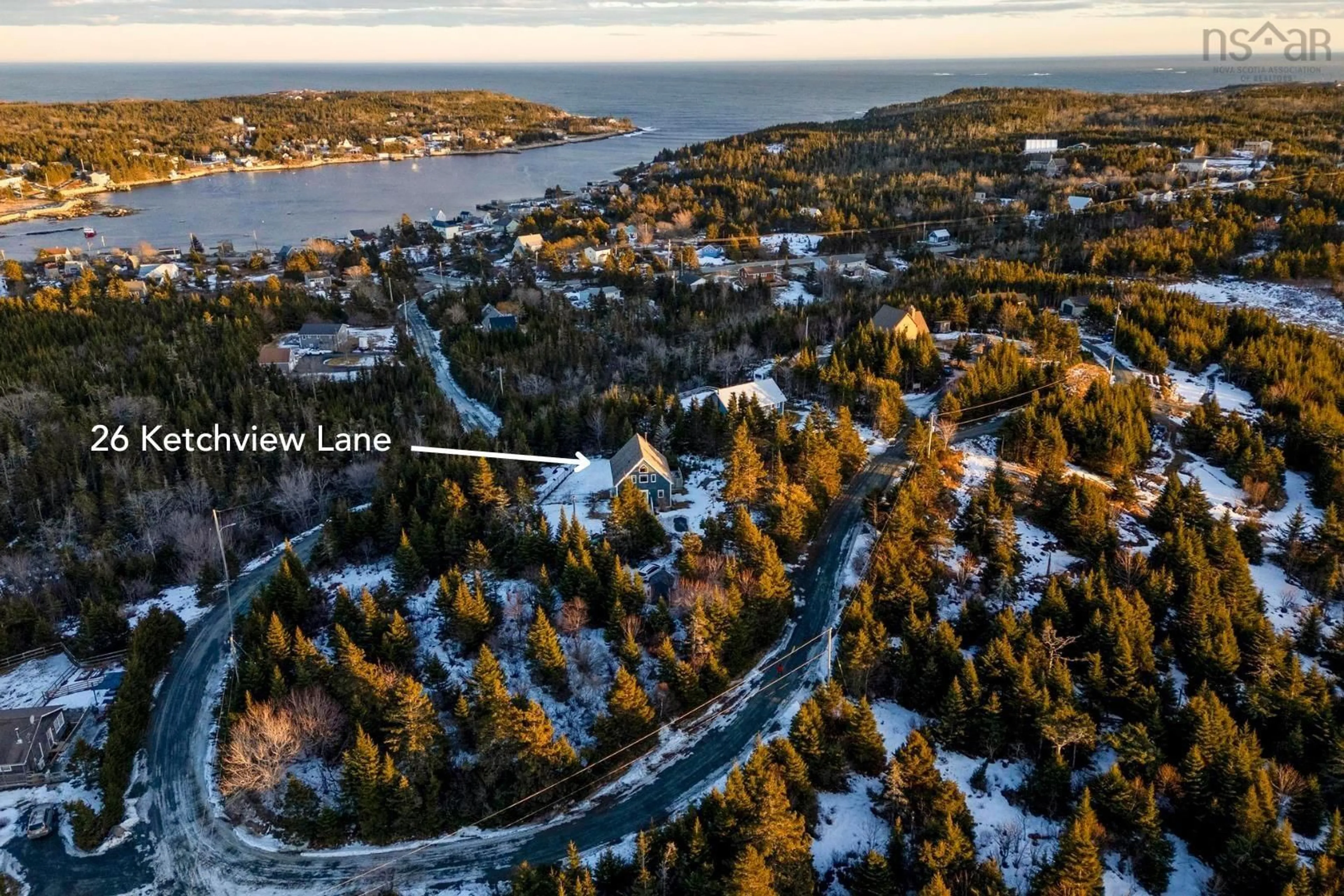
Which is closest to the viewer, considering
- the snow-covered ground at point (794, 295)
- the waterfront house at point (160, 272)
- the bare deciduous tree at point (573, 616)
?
the bare deciduous tree at point (573, 616)

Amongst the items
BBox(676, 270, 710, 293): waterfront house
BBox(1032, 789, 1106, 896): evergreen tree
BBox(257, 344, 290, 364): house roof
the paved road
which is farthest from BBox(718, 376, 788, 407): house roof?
BBox(257, 344, 290, 364): house roof

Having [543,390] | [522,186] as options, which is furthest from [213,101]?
[543,390]

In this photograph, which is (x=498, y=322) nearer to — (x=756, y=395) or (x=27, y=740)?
(x=756, y=395)

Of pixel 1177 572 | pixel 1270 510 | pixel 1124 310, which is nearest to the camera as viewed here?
pixel 1177 572

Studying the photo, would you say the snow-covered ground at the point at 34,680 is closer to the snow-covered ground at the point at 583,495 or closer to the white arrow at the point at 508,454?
the white arrow at the point at 508,454

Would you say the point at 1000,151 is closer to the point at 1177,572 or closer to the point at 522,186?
the point at 522,186

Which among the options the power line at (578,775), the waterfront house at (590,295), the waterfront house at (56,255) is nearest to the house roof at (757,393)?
the power line at (578,775)
